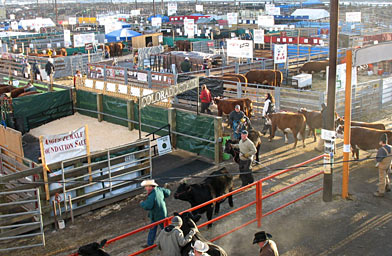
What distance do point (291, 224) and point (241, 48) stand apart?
15365mm

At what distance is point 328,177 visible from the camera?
10.3 meters

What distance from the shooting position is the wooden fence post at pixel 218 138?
1311 cm

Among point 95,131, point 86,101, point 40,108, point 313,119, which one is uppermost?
point 86,101

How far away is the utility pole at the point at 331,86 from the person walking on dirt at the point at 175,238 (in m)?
4.91

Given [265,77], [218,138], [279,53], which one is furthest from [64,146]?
[265,77]

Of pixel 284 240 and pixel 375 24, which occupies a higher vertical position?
pixel 375 24

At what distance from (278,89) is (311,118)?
9.30 ft

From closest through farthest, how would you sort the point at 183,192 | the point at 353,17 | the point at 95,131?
the point at 183,192, the point at 95,131, the point at 353,17

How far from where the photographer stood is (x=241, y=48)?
23.4 m

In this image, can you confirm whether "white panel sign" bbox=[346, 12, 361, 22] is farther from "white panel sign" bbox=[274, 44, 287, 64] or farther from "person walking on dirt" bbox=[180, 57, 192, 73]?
"person walking on dirt" bbox=[180, 57, 192, 73]

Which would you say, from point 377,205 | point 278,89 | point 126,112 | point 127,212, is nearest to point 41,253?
point 127,212

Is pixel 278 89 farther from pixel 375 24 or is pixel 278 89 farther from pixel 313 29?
pixel 313 29

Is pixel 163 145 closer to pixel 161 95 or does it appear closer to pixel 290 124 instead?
pixel 161 95

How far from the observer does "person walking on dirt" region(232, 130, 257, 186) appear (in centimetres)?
1066
